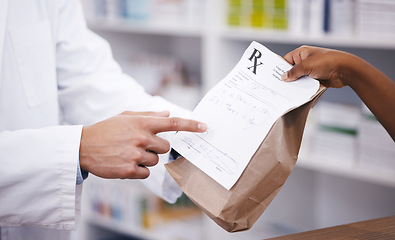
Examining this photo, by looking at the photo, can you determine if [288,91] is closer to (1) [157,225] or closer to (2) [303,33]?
(2) [303,33]

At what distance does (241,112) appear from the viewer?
936 millimetres

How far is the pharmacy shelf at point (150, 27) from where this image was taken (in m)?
2.32

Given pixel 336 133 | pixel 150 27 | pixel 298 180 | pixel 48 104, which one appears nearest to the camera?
pixel 48 104

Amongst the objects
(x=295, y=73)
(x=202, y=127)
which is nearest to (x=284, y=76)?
(x=295, y=73)

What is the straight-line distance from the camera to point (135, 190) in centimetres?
271

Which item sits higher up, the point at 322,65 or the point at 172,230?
the point at 322,65

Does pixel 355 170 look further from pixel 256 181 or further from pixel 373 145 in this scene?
pixel 256 181

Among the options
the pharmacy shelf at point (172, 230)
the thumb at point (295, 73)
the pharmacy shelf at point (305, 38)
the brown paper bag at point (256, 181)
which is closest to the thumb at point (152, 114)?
the brown paper bag at point (256, 181)

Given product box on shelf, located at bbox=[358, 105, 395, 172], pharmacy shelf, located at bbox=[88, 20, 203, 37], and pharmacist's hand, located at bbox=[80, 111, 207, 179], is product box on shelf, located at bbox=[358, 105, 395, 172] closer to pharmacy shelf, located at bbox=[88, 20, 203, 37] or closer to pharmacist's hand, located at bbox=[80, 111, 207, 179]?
pharmacy shelf, located at bbox=[88, 20, 203, 37]

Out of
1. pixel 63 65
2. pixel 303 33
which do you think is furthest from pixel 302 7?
pixel 63 65

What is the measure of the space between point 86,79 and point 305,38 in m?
0.89

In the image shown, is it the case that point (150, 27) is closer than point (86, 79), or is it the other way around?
point (86, 79)

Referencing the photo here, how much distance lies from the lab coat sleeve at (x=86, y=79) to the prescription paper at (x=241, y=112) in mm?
449

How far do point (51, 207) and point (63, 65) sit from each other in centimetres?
54
